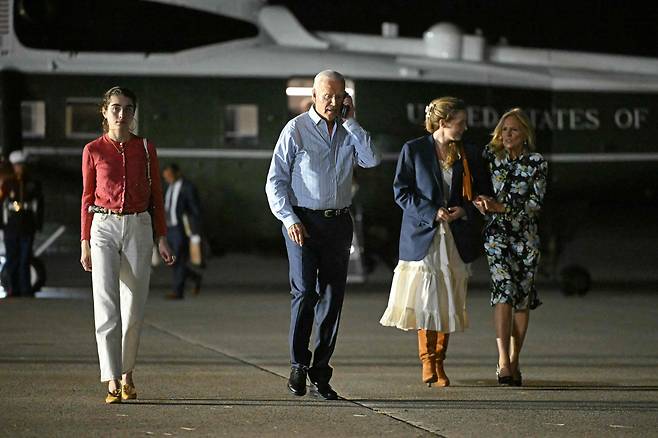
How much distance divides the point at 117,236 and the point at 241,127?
9.15 metres

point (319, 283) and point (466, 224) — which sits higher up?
point (466, 224)

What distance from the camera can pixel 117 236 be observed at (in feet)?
28.0

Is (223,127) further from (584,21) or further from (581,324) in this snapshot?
(584,21)

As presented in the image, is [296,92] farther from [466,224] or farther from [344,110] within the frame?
[344,110]

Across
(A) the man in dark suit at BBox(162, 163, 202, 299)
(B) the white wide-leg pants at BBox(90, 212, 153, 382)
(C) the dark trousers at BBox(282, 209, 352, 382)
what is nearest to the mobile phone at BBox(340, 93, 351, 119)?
(C) the dark trousers at BBox(282, 209, 352, 382)

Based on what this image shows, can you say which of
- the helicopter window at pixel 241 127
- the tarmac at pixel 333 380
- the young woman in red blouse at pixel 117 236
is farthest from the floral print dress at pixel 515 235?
the helicopter window at pixel 241 127

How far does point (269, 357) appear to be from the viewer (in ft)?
35.7

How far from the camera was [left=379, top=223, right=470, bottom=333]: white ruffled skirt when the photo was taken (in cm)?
922

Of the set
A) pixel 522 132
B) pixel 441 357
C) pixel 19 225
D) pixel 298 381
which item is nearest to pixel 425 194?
pixel 522 132

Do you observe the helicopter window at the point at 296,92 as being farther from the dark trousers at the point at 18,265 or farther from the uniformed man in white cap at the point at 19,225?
the dark trousers at the point at 18,265

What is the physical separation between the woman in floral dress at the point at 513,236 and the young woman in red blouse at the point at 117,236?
2023mm

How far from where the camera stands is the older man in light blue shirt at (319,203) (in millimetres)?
8703

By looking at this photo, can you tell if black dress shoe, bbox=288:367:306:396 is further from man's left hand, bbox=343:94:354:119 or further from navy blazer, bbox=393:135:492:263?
man's left hand, bbox=343:94:354:119

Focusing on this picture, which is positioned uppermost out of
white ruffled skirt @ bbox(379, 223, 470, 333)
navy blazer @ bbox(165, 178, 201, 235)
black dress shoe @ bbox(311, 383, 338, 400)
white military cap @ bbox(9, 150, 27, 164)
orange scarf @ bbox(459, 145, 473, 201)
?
white military cap @ bbox(9, 150, 27, 164)
